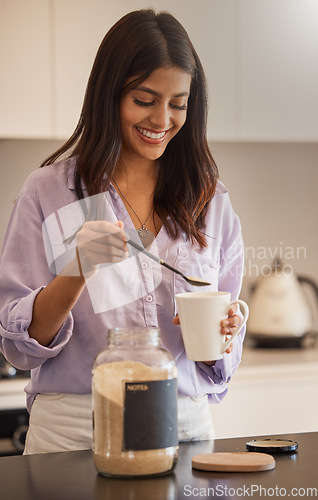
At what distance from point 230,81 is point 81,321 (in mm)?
1640

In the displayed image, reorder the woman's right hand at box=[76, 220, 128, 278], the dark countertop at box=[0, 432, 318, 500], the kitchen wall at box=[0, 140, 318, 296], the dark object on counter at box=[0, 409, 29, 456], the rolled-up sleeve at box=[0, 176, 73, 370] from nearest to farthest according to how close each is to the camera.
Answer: the dark countertop at box=[0, 432, 318, 500]
the woman's right hand at box=[76, 220, 128, 278]
the rolled-up sleeve at box=[0, 176, 73, 370]
the dark object on counter at box=[0, 409, 29, 456]
the kitchen wall at box=[0, 140, 318, 296]

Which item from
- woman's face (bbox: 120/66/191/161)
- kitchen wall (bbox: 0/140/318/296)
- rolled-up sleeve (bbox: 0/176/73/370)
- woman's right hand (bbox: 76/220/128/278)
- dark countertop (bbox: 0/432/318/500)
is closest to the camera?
dark countertop (bbox: 0/432/318/500)

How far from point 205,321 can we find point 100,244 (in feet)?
0.60

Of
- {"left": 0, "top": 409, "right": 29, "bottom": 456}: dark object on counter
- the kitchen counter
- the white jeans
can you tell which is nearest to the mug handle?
the white jeans

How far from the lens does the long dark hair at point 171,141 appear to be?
128 centimetres

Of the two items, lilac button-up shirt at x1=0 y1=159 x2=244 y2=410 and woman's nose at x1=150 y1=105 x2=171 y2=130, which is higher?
woman's nose at x1=150 y1=105 x2=171 y2=130

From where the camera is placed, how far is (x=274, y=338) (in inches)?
111

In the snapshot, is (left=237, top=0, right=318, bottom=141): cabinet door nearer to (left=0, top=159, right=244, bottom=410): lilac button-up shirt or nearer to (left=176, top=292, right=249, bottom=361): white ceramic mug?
(left=0, top=159, right=244, bottom=410): lilac button-up shirt

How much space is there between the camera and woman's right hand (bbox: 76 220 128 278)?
96cm

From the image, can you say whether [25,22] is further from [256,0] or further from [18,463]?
[18,463]

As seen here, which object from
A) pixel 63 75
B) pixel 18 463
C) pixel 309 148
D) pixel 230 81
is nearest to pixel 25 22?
pixel 63 75

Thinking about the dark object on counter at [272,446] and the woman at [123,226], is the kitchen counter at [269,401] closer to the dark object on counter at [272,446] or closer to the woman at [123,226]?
the woman at [123,226]

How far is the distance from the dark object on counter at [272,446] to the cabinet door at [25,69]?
1.65 metres

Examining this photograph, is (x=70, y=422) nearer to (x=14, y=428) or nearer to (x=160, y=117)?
(x=160, y=117)
